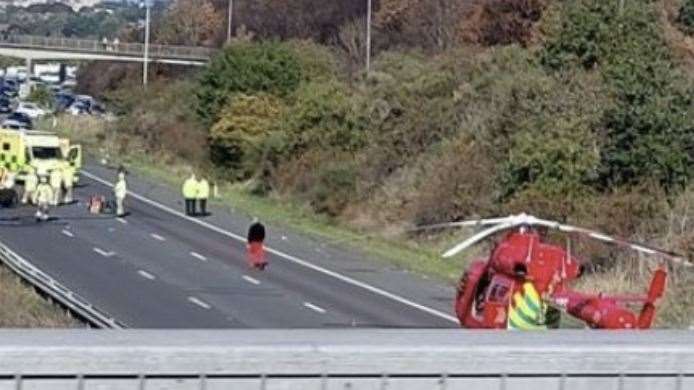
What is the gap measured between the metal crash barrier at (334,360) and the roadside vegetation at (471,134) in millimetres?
13772

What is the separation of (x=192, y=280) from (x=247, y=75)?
1074 inches

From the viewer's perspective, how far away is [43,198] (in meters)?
45.2

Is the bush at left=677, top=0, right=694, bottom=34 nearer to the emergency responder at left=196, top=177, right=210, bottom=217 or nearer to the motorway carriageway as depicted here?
the emergency responder at left=196, top=177, right=210, bottom=217

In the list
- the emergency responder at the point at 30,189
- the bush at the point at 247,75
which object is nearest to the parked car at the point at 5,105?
the bush at the point at 247,75

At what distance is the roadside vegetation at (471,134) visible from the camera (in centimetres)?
3481

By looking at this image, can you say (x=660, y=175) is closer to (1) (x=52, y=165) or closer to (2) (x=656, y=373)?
(1) (x=52, y=165)

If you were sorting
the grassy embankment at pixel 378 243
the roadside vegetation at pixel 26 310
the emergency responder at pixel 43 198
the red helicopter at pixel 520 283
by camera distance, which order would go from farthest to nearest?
the emergency responder at pixel 43 198
the grassy embankment at pixel 378 243
the roadside vegetation at pixel 26 310
the red helicopter at pixel 520 283

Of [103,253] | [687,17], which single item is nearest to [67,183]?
[103,253]

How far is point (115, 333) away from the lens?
5484mm

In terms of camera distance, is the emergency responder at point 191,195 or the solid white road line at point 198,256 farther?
the emergency responder at point 191,195

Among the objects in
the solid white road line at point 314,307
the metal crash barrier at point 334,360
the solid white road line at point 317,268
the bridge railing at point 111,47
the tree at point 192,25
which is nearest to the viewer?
the metal crash barrier at point 334,360

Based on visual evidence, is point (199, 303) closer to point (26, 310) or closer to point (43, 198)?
point (26, 310)

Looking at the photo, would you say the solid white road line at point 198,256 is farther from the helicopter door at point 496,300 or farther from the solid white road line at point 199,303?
the helicopter door at point 496,300

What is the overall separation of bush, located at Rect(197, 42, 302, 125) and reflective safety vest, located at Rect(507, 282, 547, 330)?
41634mm
